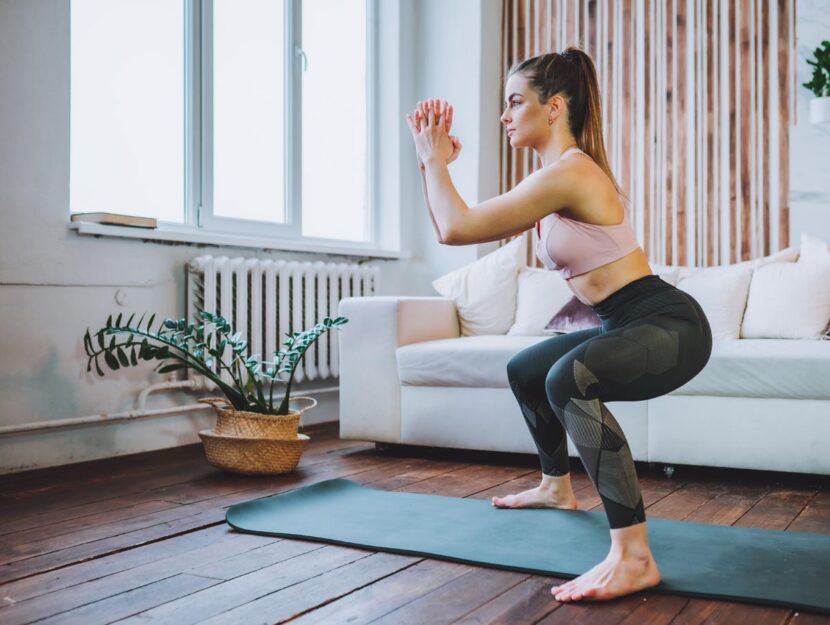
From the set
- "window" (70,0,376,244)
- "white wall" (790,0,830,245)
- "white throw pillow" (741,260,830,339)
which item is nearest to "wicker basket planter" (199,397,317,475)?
"window" (70,0,376,244)

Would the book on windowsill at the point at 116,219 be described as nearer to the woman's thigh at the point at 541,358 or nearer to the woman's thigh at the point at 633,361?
the woman's thigh at the point at 541,358

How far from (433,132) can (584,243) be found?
1.24 feet

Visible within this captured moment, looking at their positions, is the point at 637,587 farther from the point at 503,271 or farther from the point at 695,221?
the point at 695,221

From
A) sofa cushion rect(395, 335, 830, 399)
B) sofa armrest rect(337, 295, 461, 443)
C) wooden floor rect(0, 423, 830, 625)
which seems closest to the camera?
wooden floor rect(0, 423, 830, 625)

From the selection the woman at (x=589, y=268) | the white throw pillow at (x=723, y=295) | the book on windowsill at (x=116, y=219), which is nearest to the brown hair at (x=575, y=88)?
Answer: the woman at (x=589, y=268)

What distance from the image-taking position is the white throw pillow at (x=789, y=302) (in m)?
2.95

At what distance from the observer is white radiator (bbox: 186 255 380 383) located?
3.17 m

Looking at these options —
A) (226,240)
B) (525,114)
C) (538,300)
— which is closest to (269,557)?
(525,114)

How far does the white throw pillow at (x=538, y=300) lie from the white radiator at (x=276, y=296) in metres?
0.78

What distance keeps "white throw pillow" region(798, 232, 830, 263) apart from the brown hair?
1.71 meters

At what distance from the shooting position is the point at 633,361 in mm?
1564

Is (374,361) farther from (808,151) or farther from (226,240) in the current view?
(808,151)

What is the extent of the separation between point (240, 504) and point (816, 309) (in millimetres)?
2116

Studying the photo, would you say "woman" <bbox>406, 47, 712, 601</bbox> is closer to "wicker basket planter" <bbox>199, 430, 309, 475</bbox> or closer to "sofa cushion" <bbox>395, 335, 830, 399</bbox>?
"sofa cushion" <bbox>395, 335, 830, 399</bbox>
